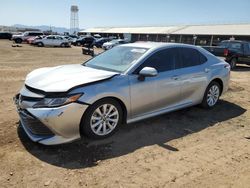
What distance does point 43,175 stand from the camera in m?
3.67

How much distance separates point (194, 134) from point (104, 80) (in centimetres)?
197

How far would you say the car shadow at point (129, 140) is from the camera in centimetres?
415

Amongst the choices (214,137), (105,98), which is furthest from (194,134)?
(105,98)

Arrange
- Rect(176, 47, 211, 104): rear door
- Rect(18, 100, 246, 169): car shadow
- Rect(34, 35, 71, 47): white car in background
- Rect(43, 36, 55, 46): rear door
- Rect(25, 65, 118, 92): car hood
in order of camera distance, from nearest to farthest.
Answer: Rect(18, 100, 246, 169): car shadow → Rect(25, 65, 118, 92): car hood → Rect(176, 47, 211, 104): rear door → Rect(34, 35, 71, 47): white car in background → Rect(43, 36, 55, 46): rear door

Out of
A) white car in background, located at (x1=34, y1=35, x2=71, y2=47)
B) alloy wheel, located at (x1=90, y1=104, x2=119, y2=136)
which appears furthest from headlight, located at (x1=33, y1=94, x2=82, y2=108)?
white car in background, located at (x1=34, y1=35, x2=71, y2=47)

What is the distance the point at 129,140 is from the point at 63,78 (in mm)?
1499

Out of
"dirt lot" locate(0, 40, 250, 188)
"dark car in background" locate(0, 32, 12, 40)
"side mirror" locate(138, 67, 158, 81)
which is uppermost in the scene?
"side mirror" locate(138, 67, 158, 81)

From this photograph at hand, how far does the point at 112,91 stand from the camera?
4.67m

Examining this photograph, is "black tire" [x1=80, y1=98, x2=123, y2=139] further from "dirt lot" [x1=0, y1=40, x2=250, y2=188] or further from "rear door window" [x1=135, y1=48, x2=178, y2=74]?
"rear door window" [x1=135, y1=48, x2=178, y2=74]

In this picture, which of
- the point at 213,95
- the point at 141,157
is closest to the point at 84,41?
the point at 213,95

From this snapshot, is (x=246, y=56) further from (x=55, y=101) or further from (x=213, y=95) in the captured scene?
(x=55, y=101)

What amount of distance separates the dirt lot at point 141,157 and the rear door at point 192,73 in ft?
2.01

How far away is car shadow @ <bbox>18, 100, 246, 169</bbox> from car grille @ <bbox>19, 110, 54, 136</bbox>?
24cm

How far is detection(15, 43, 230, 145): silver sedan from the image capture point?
169 inches
